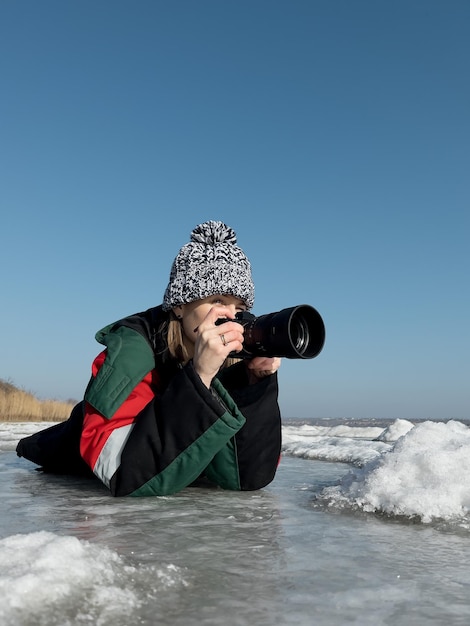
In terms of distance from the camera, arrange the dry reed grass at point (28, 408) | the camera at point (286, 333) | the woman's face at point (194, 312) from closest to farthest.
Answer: the camera at point (286, 333) → the woman's face at point (194, 312) → the dry reed grass at point (28, 408)

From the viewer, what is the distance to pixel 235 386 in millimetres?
2266

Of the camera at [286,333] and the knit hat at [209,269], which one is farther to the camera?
the knit hat at [209,269]

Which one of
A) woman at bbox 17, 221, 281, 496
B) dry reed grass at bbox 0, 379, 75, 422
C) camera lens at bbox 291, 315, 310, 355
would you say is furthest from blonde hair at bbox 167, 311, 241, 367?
dry reed grass at bbox 0, 379, 75, 422

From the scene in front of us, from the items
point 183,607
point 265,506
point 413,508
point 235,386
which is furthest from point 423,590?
point 235,386

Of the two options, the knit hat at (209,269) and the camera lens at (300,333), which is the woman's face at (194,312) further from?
the camera lens at (300,333)

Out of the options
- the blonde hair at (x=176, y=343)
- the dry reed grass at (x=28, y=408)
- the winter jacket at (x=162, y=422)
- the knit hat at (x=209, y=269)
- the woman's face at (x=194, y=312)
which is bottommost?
the dry reed grass at (x=28, y=408)

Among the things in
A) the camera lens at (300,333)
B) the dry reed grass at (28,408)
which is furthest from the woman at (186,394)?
the dry reed grass at (28,408)

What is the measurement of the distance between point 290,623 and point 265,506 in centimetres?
98

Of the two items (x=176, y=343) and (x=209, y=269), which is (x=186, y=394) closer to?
(x=176, y=343)

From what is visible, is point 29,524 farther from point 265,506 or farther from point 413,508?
point 413,508

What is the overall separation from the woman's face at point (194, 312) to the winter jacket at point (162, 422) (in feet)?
0.26

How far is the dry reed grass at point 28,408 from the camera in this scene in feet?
34.3

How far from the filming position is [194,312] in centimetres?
206

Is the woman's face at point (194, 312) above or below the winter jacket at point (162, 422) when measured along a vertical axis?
above
